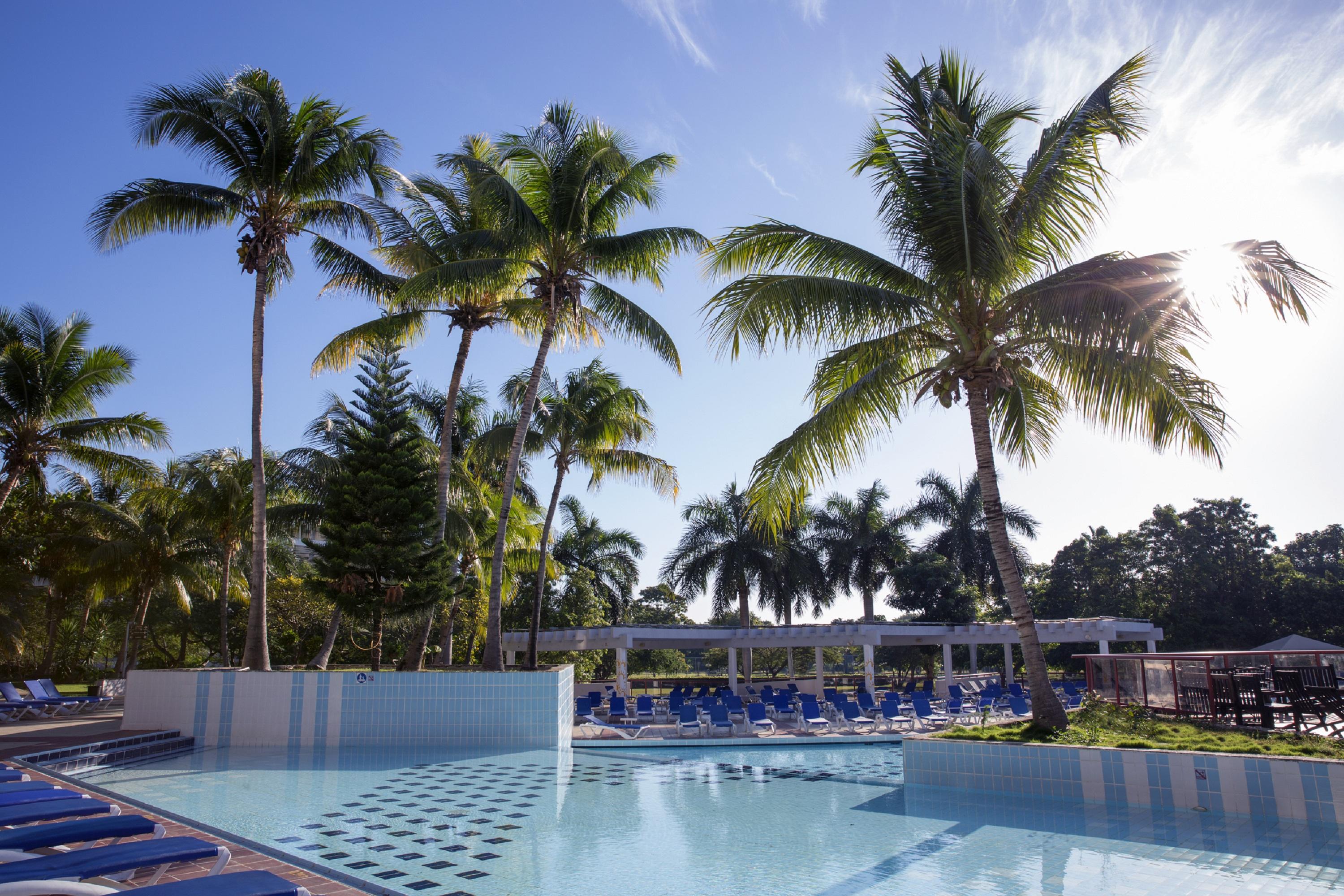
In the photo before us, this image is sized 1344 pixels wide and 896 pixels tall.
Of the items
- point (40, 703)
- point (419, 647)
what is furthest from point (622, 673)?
point (40, 703)

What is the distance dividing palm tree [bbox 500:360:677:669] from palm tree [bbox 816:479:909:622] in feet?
43.0

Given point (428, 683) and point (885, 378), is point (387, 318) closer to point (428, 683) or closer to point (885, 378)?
point (428, 683)

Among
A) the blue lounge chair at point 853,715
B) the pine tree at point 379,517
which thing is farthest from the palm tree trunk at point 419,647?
the blue lounge chair at point 853,715

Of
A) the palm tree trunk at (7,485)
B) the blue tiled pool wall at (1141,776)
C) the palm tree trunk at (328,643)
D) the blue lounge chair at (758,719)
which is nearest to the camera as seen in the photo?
the blue tiled pool wall at (1141,776)

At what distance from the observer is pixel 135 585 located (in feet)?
75.8

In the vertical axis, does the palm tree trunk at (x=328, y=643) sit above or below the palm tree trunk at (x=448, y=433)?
below

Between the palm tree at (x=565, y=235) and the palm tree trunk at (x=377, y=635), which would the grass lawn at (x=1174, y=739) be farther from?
the palm tree trunk at (x=377, y=635)

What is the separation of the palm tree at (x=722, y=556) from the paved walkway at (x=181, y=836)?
20.0 metres

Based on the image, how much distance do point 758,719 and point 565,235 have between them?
424 inches

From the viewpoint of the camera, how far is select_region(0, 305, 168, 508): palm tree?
16359 millimetres

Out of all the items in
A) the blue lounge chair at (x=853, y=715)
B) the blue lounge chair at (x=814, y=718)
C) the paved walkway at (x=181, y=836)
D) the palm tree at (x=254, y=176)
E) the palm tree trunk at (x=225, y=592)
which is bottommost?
the blue lounge chair at (x=814, y=718)

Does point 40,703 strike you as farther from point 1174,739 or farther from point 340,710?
point 1174,739

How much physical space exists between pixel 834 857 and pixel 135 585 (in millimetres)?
23142

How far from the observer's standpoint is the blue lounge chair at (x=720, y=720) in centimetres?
1658
